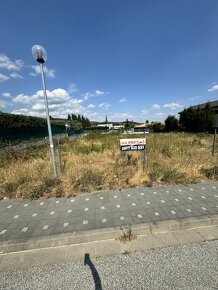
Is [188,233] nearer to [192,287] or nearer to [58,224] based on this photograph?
[192,287]

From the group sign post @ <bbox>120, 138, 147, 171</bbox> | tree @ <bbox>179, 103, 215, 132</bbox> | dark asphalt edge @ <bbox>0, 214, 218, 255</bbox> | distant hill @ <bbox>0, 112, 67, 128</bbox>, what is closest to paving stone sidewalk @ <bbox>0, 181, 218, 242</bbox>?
dark asphalt edge @ <bbox>0, 214, 218, 255</bbox>

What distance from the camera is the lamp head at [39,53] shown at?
13.7 ft

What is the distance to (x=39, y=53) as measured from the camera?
4234 mm

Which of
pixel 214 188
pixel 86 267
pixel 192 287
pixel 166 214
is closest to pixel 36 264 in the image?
pixel 86 267

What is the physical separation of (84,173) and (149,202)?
83.7 inches

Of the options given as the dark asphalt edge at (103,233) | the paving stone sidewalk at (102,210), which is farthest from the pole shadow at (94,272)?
the paving stone sidewalk at (102,210)

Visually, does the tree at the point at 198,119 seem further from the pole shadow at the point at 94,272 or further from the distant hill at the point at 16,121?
the pole shadow at the point at 94,272

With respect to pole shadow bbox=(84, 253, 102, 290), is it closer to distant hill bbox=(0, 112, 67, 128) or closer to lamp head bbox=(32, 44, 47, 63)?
lamp head bbox=(32, 44, 47, 63)

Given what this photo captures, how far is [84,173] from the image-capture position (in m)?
5.02

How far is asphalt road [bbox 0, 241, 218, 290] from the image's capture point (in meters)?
1.89

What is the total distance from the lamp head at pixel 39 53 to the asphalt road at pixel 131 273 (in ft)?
14.5

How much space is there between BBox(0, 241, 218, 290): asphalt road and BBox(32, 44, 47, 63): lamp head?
442cm

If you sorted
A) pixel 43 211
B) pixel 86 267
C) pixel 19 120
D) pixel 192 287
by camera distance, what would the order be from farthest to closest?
pixel 19 120 < pixel 43 211 < pixel 86 267 < pixel 192 287

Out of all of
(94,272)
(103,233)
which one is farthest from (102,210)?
(94,272)
